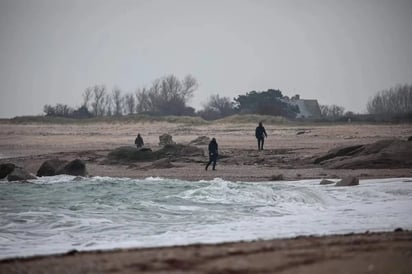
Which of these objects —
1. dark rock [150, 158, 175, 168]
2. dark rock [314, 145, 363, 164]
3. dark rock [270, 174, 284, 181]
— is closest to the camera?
dark rock [270, 174, 284, 181]

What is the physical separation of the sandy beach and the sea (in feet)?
7.04

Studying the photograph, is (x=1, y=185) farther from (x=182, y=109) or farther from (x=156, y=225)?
(x=182, y=109)

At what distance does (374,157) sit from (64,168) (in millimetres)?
13353

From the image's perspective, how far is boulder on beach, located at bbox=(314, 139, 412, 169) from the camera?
2688 centimetres

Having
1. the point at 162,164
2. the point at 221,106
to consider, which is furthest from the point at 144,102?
the point at 162,164

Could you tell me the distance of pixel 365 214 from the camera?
15250mm

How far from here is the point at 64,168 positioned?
2811cm

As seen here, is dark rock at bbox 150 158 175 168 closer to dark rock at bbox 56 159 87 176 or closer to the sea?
dark rock at bbox 56 159 87 176

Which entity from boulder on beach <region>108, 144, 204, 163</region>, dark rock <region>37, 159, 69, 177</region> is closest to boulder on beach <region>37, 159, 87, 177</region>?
dark rock <region>37, 159, 69, 177</region>

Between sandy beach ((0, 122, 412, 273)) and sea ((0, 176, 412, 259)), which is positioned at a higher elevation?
sandy beach ((0, 122, 412, 273))

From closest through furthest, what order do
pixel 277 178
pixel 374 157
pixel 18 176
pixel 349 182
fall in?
1. pixel 349 182
2. pixel 277 178
3. pixel 18 176
4. pixel 374 157

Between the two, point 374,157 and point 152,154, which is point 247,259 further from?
point 152,154

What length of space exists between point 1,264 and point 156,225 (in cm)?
624

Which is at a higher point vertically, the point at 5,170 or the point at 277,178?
the point at 5,170
